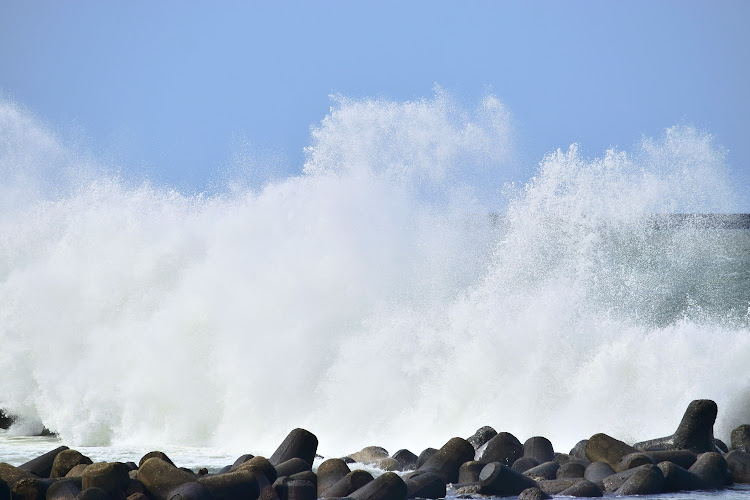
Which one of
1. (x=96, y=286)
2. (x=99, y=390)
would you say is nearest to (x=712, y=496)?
(x=99, y=390)

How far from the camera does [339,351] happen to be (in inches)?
564

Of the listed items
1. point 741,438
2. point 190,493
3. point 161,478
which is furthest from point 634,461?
point 161,478

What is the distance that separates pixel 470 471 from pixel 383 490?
1443 millimetres

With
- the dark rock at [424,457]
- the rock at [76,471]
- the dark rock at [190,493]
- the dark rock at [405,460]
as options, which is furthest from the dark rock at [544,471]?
the rock at [76,471]

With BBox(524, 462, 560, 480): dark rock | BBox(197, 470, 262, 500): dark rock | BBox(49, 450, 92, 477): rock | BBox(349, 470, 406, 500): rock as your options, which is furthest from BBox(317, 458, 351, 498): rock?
BBox(49, 450, 92, 477): rock

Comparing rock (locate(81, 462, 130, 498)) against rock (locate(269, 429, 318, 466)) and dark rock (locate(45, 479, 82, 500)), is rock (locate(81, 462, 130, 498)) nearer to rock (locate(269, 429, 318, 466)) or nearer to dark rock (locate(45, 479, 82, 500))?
dark rock (locate(45, 479, 82, 500))

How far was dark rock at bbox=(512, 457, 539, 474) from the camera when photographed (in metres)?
9.45

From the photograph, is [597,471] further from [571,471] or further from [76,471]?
[76,471]

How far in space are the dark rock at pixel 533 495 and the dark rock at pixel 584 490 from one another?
0.21m

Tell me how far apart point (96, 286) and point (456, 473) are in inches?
392

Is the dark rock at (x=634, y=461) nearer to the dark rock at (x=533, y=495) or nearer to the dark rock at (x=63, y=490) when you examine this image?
the dark rock at (x=533, y=495)

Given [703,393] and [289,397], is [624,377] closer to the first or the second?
[703,393]

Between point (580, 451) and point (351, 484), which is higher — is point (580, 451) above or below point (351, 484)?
above

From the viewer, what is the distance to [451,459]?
30.5 ft
